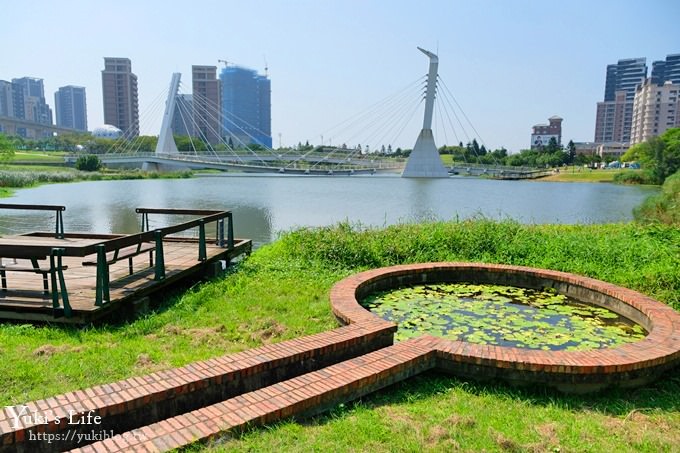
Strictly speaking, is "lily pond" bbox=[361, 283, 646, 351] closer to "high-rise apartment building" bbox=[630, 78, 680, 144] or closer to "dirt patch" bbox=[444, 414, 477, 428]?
"dirt patch" bbox=[444, 414, 477, 428]

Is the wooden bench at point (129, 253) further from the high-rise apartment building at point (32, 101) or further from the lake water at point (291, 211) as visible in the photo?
the high-rise apartment building at point (32, 101)

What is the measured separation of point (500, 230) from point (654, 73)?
20829cm

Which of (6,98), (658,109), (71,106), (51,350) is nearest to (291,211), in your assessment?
(51,350)

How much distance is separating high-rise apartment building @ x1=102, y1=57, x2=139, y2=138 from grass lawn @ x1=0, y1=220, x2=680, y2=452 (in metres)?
123

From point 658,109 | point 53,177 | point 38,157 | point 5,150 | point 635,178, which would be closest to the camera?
point 53,177

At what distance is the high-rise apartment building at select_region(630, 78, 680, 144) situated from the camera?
4291 inches

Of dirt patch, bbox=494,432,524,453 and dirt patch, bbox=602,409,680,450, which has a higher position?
dirt patch, bbox=494,432,524,453

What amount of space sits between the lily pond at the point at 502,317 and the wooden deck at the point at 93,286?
2.30 meters

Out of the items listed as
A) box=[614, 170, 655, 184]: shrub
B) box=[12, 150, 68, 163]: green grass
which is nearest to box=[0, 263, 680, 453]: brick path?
box=[614, 170, 655, 184]: shrub

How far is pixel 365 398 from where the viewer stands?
308 cm

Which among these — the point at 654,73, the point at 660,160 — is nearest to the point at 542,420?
the point at 660,160

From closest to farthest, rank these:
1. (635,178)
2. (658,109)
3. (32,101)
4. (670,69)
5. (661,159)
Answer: (661,159) < (635,178) < (658,109) < (32,101) < (670,69)

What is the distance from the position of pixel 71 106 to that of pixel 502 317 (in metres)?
199

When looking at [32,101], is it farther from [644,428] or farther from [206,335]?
[644,428]
